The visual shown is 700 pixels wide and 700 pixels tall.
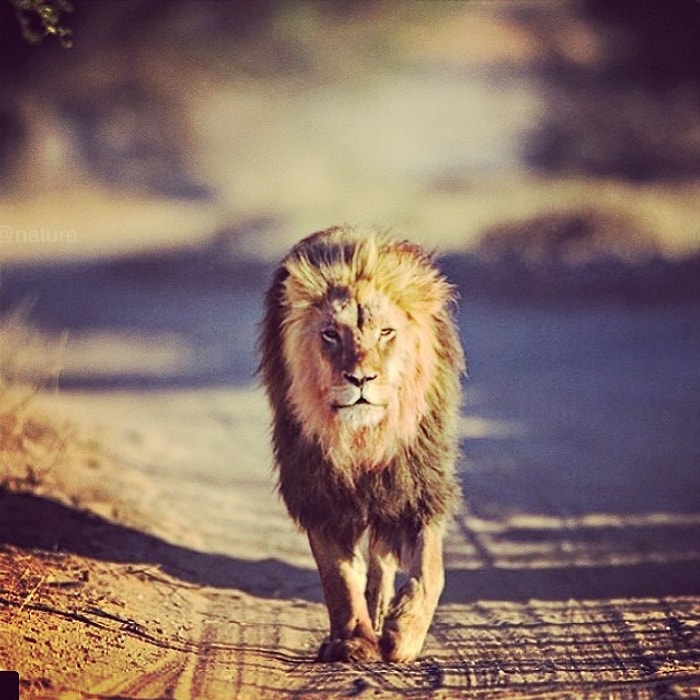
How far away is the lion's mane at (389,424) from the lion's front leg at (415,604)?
0.29 feet

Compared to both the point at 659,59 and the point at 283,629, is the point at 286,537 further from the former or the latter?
the point at 659,59

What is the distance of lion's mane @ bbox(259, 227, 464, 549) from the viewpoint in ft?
13.5

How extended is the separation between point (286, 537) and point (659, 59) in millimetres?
3175

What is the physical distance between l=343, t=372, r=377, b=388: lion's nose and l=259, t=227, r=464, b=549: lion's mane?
0.18 meters

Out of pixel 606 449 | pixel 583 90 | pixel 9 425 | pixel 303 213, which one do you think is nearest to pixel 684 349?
pixel 606 449

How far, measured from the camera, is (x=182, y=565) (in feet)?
16.0

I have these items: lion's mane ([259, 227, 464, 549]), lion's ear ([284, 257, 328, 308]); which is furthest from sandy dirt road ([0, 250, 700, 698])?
lion's ear ([284, 257, 328, 308])

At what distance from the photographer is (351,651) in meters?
3.99

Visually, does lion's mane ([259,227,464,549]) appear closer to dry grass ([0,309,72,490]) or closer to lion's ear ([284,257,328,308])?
lion's ear ([284,257,328,308])

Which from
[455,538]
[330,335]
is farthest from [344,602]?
[455,538]

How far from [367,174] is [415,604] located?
3.24 metres

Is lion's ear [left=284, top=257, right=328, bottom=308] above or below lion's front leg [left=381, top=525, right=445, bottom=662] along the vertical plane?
above

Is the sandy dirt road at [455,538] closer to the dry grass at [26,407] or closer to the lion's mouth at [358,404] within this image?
the dry grass at [26,407]

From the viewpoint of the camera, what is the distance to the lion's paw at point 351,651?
3986 millimetres
